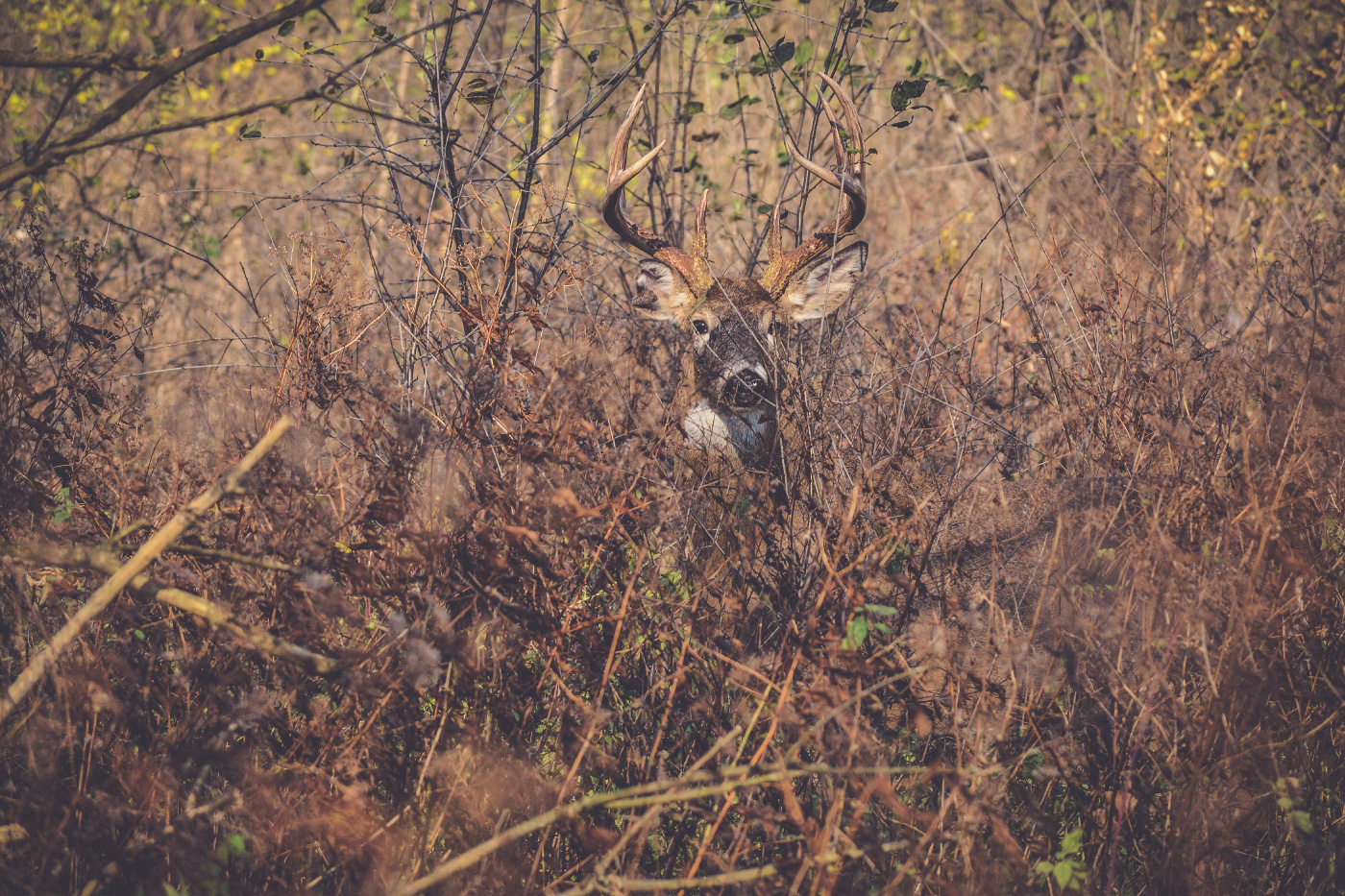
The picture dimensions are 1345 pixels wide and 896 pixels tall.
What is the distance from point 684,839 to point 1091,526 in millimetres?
1615

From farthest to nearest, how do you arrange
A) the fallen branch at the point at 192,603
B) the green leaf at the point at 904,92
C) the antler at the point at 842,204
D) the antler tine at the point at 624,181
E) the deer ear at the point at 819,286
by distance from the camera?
the deer ear at the point at 819,286 < the antler tine at the point at 624,181 < the antler at the point at 842,204 < the green leaf at the point at 904,92 < the fallen branch at the point at 192,603

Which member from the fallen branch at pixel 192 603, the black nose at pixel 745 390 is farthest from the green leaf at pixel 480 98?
the fallen branch at pixel 192 603

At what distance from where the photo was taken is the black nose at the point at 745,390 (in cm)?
440

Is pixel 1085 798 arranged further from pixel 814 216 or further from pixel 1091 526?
pixel 814 216

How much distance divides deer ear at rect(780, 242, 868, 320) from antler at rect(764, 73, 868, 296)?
0.28 ft

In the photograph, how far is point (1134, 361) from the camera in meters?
3.71

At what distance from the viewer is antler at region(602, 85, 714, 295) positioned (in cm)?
459

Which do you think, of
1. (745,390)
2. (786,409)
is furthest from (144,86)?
(745,390)

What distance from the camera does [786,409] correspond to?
3.74m

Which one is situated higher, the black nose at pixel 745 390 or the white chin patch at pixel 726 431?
the black nose at pixel 745 390

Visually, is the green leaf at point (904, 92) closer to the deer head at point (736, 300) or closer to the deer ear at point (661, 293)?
the deer head at point (736, 300)

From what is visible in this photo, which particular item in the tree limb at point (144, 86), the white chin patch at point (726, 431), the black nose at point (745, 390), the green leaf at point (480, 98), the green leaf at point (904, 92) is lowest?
the white chin patch at point (726, 431)

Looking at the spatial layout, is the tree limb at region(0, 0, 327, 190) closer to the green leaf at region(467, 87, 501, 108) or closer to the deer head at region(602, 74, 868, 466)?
the green leaf at region(467, 87, 501, 108)

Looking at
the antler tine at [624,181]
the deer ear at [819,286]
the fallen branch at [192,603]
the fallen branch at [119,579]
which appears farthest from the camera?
the deer ear at [819,286]
